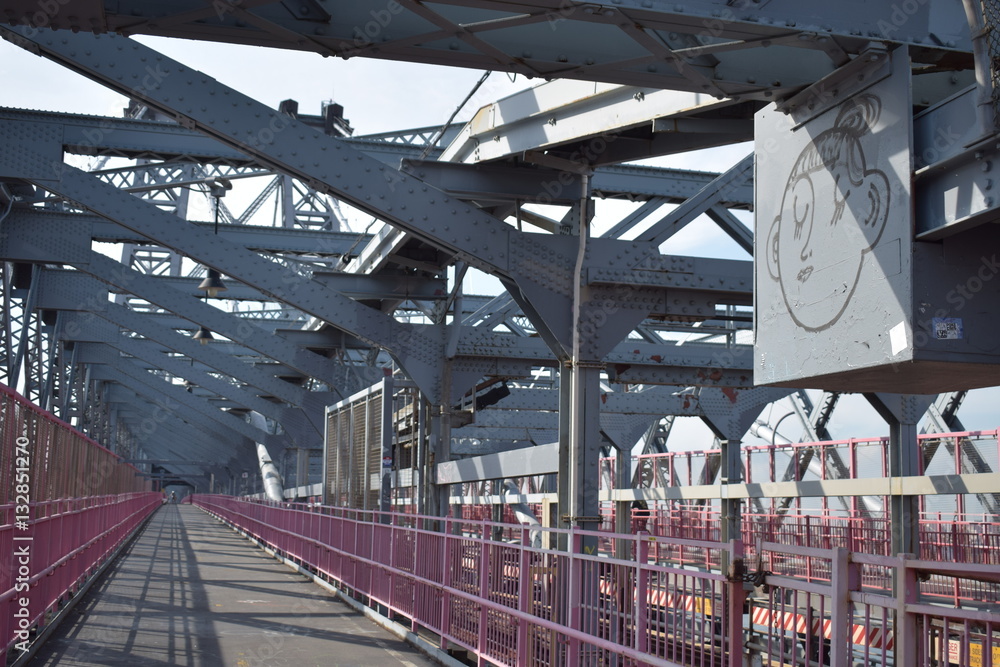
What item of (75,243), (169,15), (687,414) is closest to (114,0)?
(169,15)

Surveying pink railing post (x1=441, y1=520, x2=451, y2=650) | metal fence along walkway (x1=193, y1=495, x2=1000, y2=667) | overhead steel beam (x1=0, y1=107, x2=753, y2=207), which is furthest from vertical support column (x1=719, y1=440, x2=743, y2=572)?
pink railing post (x1=441, y1=520, x2=451, y2=650)

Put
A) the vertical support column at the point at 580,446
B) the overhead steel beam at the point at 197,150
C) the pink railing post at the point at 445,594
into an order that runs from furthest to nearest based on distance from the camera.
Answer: the overhead steel beam at the point at 197,150, the vertical support column at the point at 580,446, the pink railing post at the point at 445,594

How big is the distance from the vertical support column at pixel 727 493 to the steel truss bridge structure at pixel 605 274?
0.39ft

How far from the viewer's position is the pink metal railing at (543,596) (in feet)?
22.0

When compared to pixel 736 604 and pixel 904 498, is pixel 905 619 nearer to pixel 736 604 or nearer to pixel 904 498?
pixel 736 604

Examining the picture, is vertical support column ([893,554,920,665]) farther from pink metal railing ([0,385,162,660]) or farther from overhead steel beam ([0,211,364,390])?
overhead steel beam ([0,211,364,390])

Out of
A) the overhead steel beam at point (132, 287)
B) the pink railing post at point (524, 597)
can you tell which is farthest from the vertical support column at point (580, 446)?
the overhead steel beam at point (132, 287)

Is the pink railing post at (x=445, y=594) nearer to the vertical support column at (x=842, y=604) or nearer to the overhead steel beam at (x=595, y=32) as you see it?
the overhead steel beam at (x=595, y=32)

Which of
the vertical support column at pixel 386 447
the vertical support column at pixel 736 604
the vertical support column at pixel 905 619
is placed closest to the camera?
the vertical support column at pixel 905 619

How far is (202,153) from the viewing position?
17.2 meters

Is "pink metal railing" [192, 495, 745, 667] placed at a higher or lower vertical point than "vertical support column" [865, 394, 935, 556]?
lower

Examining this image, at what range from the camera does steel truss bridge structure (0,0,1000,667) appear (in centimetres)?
655

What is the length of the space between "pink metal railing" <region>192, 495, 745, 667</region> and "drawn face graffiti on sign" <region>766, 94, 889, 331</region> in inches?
75.4

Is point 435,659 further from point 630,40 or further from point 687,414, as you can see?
point 687,414
